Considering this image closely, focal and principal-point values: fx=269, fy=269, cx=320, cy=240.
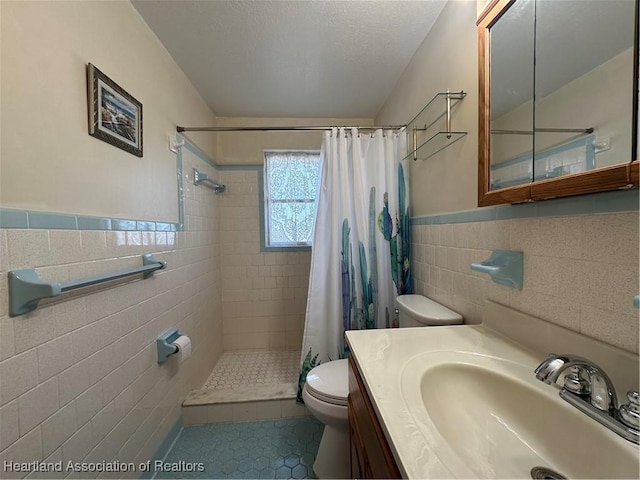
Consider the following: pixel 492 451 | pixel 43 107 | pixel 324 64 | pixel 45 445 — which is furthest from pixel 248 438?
pixel 324 64

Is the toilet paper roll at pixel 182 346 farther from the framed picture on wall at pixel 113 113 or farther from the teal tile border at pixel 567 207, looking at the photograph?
the teal tile border at pixel 567 207

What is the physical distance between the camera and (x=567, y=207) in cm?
73

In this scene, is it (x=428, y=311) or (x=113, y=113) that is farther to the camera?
(x=428, y=311)

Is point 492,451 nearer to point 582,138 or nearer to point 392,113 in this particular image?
point 582,138

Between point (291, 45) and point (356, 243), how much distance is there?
1.22 meters

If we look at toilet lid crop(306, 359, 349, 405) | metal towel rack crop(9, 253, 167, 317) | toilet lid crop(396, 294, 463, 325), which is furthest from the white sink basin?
metal towel rack crop(9, 253, 167, 317)

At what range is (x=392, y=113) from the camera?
2.09 metres

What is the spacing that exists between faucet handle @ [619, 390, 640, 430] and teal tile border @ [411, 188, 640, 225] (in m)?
0.37

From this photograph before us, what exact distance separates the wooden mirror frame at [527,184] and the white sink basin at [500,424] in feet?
1.54

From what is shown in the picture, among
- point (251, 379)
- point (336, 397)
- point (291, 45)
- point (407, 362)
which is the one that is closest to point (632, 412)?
point (407, 362)

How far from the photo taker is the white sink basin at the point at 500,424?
49cm

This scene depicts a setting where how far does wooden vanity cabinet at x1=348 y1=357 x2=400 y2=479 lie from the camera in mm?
A: 565

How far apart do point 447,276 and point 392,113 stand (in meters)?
1.39

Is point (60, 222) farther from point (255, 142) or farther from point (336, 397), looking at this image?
point (255, 142)
